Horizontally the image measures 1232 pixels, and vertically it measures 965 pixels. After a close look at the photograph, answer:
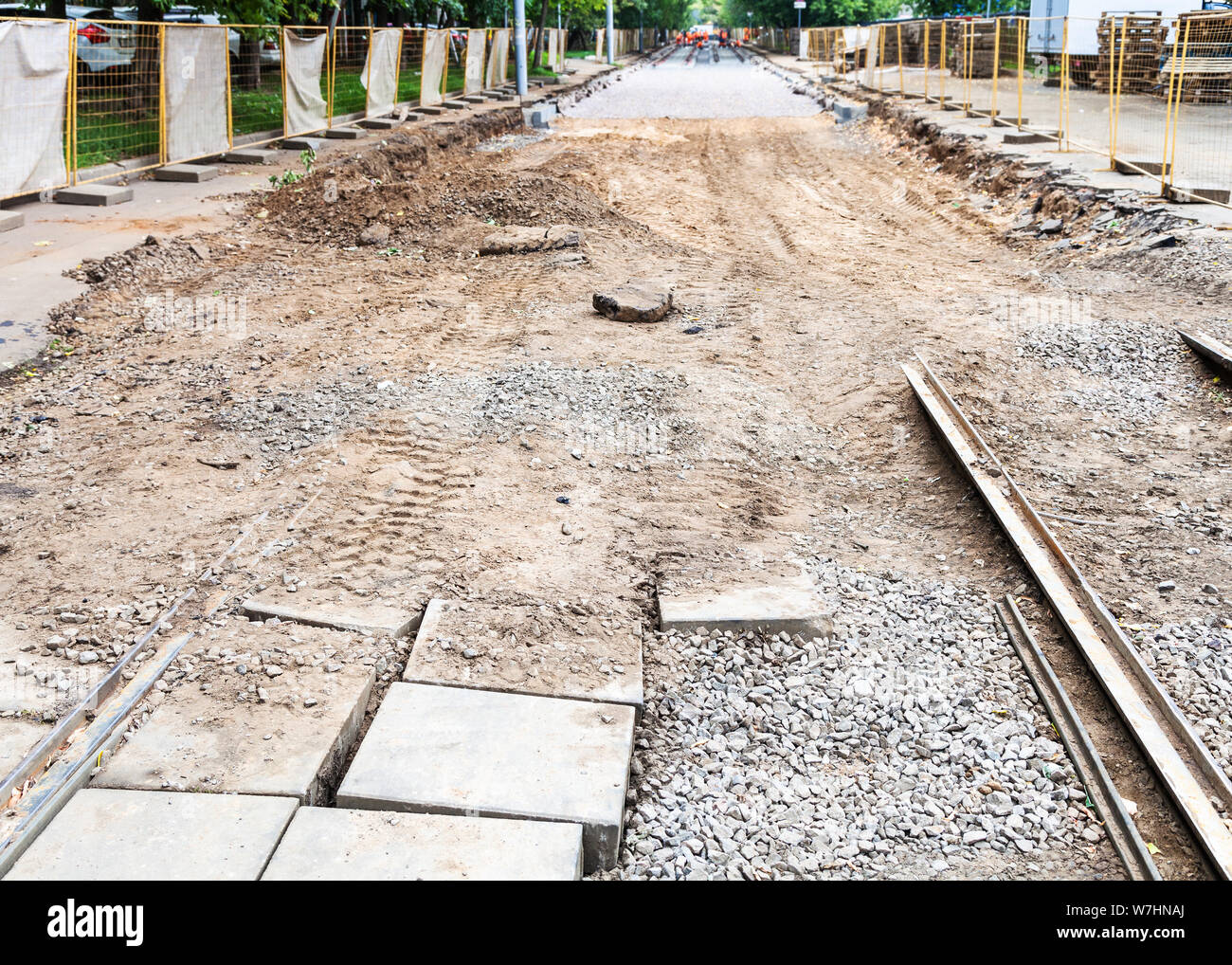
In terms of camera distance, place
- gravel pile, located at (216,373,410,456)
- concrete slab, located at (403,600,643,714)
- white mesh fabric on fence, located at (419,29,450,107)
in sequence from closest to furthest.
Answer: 1. concrete slab, located at (403,600,643,714)
2. gravel pile, located at (216,373,410,456)
3. white mesh fabric on fence, located at (419,29,450,107)

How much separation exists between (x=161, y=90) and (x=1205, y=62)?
46.1 ft

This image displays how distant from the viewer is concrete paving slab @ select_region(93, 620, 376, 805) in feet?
11.7

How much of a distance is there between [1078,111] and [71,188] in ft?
64.0

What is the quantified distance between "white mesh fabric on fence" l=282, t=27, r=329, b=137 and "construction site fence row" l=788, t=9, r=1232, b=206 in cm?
1252

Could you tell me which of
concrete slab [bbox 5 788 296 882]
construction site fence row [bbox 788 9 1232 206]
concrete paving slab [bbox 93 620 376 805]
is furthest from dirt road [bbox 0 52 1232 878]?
construction site fence row [bbox 788 9 1232 206]

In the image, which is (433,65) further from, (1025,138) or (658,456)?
(658,456)

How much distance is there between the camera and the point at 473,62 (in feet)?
99.1

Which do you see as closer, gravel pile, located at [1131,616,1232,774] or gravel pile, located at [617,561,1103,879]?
gravel pile, located at [617,561,1103,879]

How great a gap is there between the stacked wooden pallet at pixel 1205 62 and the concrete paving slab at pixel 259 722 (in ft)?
39.9

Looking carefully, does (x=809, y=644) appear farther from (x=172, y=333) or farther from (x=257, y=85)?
(x=257, y=85)

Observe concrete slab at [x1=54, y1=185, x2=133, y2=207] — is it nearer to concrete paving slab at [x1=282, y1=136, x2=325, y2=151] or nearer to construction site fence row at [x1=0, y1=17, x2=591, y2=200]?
construction site fence row at [x1=0, y1=17, x2=591, y2=200]

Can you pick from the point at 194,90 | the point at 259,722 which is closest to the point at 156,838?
the point at 259,722

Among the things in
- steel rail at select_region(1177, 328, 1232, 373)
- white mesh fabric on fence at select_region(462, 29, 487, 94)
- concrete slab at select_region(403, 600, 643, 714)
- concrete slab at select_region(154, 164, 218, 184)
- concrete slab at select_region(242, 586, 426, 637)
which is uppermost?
white mesh fabric on fence at select_region(462, 29, 487, 94)

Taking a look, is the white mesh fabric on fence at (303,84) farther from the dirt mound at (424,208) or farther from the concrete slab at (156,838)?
the concrete slab at (156,838)
